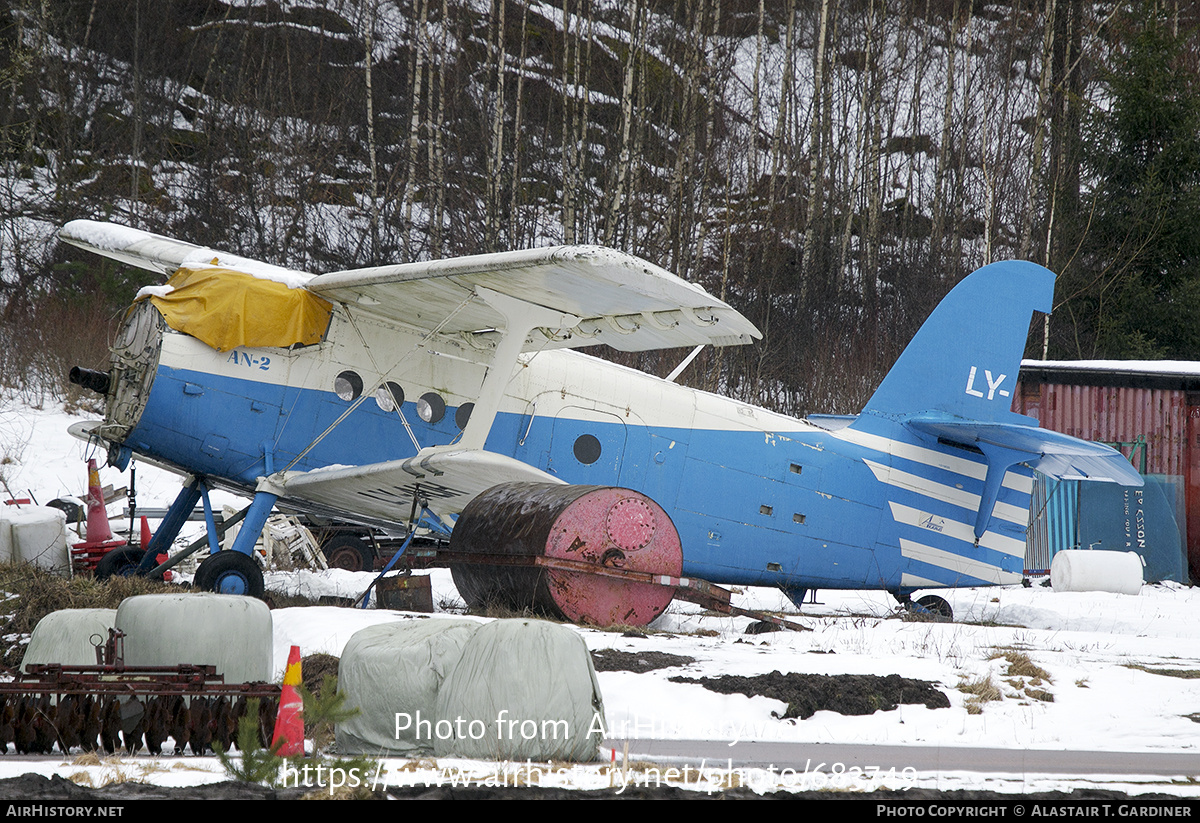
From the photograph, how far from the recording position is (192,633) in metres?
5.32

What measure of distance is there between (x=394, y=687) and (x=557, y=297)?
463cm

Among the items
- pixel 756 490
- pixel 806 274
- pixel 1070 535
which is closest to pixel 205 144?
pixel 806 274

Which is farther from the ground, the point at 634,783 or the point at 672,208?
the point at 672,208

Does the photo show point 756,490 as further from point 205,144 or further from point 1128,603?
point 205,144

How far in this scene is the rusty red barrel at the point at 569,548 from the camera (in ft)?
25.3

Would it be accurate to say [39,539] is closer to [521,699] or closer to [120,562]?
[120,562]

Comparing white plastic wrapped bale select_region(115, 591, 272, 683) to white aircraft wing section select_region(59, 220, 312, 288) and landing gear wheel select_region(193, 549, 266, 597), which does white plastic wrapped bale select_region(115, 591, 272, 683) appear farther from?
white aircraft wing section select_region(59, 220, 312, 288)

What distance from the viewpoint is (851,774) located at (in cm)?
387

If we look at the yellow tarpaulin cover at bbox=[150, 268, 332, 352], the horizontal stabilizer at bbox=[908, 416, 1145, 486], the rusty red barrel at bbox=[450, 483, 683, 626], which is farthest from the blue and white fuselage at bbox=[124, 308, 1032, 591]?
the rusty red barrel at bbox=[450, 483, 683, 626]

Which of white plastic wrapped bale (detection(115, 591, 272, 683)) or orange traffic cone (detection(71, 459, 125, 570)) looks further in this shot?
orange traffic cone (detection(71, 459, 125, 570))

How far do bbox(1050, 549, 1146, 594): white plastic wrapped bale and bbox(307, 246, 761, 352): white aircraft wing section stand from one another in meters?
7.36

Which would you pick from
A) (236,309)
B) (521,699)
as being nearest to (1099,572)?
(236,309)

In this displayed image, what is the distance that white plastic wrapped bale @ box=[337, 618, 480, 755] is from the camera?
14.3 feet

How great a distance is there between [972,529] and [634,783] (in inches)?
356
